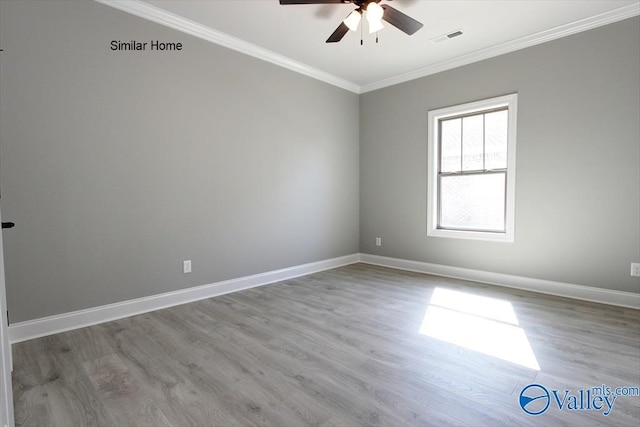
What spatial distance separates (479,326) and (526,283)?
1502 mm

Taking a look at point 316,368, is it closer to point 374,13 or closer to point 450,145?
point 374,13

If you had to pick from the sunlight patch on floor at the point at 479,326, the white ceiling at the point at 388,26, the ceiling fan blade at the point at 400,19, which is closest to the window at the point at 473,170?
the white ceiling at the point at 388,26

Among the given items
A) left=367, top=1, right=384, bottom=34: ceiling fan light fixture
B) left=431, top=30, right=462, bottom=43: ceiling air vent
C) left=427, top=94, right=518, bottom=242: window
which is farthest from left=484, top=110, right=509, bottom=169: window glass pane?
left=367, top=1, right=384, bottom=34: ceiling fan light fixture

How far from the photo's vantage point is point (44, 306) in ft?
8.18

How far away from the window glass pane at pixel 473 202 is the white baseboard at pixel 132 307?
2.21 m

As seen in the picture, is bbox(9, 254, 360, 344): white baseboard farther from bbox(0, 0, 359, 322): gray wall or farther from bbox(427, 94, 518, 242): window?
bbox(427, 94, 518, 242): window

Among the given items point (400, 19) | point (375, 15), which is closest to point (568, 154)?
point (400, 19)

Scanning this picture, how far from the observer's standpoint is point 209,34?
3367 mm

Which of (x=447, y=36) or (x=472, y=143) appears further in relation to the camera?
(x=472, y=143)

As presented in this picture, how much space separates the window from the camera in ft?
12.6

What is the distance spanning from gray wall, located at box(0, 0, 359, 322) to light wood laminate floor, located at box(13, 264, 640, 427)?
49cm

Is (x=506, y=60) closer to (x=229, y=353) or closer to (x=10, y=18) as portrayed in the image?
(x=229, y=353)

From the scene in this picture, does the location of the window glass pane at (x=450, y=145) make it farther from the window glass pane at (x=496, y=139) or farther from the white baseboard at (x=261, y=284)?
the white baseboard at (x=261, y=284)

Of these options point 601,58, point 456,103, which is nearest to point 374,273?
point 456,103
